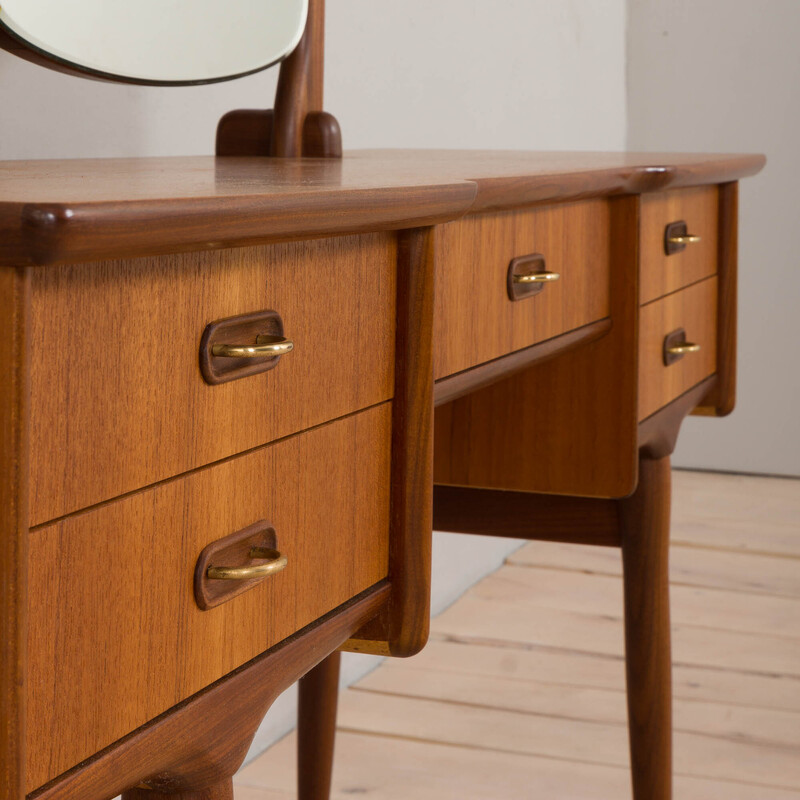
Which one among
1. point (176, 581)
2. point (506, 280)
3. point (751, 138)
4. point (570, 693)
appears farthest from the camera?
point (751, 138)

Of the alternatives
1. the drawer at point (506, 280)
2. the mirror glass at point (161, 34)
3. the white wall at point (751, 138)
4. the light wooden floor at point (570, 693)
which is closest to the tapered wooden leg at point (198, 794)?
the drawer at point (506, 280)

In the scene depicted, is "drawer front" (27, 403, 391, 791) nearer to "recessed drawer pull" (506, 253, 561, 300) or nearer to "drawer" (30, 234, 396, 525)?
"drawer" (30, 234, 396, 525)

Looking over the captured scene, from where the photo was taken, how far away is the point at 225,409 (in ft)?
1.99

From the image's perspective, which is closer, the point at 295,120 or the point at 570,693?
the point at 295,120

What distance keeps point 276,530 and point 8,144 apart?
2.21ft

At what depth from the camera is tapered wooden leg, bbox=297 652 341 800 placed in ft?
5.16

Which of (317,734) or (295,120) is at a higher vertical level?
(295,120)

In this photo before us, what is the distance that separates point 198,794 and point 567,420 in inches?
30.8

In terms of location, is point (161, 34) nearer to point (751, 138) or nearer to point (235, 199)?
point (235, 199)

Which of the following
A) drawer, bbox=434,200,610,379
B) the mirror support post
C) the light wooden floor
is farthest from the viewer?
the light wooden floor

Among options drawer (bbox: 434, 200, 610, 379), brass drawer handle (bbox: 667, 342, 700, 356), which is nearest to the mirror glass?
drawer (bbox: 434, 200, 610, 379)

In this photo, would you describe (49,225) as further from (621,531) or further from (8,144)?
(621,531)

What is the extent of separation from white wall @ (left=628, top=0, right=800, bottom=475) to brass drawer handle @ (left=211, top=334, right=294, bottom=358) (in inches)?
119

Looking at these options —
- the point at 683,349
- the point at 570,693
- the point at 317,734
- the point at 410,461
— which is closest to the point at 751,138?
the point at 570,693
